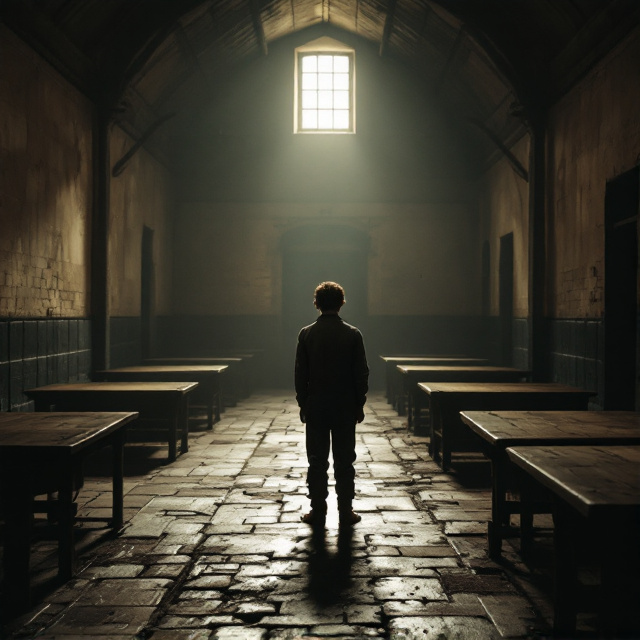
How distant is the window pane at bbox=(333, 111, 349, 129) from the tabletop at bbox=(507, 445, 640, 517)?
1263cm

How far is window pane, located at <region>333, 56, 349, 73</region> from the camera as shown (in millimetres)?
15141

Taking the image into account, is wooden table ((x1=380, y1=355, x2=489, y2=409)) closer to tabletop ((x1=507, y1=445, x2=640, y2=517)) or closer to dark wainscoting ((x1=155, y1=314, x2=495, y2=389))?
dark wainscoting ((x1=155, y1=314, x2=495, y2=389))

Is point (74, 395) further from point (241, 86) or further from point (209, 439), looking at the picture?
point (241, 86)

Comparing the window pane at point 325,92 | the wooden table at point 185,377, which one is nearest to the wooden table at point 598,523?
the wooden table at point 185,377

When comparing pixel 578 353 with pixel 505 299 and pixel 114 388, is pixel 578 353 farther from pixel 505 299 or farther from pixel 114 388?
pixel 114 388

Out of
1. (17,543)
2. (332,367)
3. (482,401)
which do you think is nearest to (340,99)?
(482,401)

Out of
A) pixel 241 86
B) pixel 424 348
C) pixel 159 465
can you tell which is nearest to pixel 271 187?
pixel 241 86

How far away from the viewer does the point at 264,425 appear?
32.2 ft

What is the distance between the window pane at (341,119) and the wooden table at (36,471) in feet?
38.1

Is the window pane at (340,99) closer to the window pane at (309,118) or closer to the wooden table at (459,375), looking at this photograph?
the window pane at (309,118)

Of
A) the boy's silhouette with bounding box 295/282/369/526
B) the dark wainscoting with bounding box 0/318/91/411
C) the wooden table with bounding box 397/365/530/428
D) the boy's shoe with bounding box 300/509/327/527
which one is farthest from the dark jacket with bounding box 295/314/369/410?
the wooden table with bounding box 397/365/530/428

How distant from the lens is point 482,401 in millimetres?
6738

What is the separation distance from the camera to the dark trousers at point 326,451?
499 centimetres

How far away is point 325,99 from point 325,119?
403 mm
